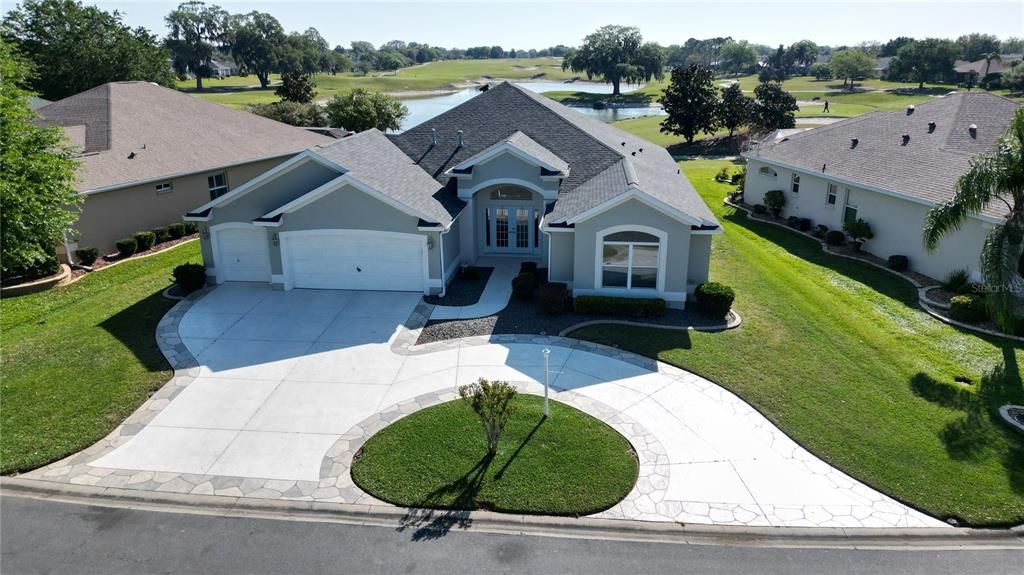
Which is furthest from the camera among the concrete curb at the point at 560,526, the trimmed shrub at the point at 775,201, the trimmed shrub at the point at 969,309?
the trimmed shrub at the point at 775,201

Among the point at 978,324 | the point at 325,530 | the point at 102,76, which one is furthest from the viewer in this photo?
the point at 102,76

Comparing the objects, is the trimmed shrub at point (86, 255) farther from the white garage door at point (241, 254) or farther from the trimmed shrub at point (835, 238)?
the trimmed shrub at point (835, 238)

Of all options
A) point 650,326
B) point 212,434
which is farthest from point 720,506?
point 212,434

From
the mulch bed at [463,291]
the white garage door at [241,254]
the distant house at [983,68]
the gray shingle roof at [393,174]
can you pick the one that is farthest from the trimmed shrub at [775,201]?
the distant house at [983,68]

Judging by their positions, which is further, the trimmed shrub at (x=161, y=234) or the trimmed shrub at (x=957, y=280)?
the trimmed shrub at (x=161, y=234)

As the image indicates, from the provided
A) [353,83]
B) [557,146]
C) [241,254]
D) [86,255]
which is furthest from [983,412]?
[353,83]

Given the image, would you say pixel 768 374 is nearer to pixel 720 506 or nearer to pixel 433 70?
pixel 720 506
